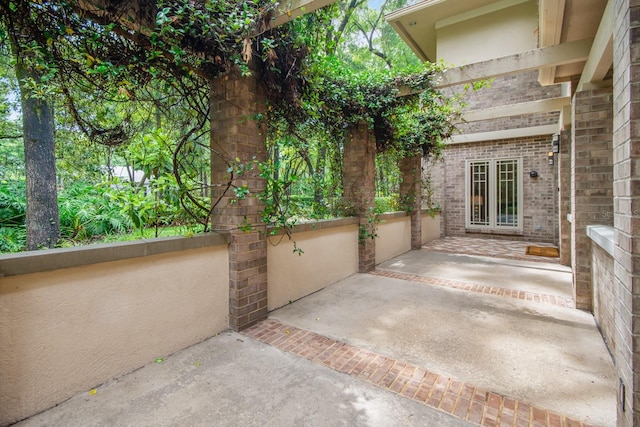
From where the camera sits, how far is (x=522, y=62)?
156 inches

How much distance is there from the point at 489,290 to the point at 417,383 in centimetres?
275

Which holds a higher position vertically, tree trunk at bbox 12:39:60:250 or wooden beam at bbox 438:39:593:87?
wooden beam at bbox 438:39:593:87

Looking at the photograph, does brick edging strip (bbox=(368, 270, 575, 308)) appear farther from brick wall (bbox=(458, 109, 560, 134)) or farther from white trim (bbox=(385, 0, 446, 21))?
brick wall (bbox=(458, 109, 560, 134))

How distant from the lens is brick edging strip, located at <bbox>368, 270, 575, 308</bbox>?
3.86 meters

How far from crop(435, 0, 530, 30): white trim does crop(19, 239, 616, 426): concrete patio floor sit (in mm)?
4668

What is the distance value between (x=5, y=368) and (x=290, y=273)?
8.29ft

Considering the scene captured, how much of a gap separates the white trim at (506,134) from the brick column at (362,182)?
13.0ft

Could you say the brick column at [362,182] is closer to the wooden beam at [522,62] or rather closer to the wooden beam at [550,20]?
the wooden beam at [522,62]

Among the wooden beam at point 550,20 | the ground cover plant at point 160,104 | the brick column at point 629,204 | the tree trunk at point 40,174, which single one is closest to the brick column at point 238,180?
the ground cover plant at point 160,104

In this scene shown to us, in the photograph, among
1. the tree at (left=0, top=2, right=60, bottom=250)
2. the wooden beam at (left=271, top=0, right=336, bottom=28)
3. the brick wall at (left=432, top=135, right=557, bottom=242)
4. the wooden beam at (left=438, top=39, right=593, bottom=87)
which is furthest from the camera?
the brick wall at (left=432, top=135, right=557, bottom=242)

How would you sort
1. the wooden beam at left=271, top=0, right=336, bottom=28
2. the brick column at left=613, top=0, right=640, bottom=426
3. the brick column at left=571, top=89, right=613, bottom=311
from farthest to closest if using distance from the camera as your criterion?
the brick column at left=571, top=89, right=613, bottom=311, the wooden beam at left=271, top=0, right=336, bottom=28, the brick column at left=613, top=0, right=640, bottom=426

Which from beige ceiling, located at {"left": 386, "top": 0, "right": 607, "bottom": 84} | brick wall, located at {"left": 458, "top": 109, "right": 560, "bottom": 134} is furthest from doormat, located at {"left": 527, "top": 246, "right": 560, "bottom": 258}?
beige ceiling, located at {"left": 386, "top": 0, "right": 607, "bottom": 84}

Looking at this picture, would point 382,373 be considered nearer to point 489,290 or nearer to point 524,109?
point 489,290

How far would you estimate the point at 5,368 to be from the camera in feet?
5.71
